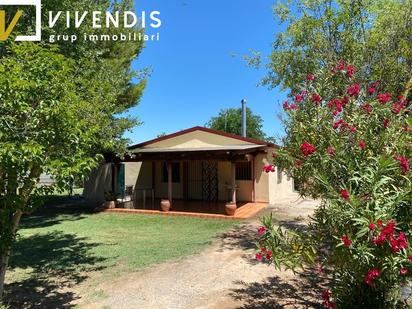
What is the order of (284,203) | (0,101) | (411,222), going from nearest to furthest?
(411,222) < (0,101) < (284,203)

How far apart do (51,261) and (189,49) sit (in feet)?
45.7

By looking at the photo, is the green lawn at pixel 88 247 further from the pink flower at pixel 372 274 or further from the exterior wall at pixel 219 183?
the exterior wall at pixel 219 183

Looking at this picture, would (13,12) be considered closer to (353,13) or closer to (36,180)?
(36,180)

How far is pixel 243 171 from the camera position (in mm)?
18219

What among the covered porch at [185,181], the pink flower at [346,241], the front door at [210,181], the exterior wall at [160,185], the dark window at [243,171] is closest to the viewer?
the pink flower at [346,241]

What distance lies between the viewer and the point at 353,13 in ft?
27.6

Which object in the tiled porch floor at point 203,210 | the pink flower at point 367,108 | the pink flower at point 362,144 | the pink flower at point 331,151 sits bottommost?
the tiled porch floor at point 203,210

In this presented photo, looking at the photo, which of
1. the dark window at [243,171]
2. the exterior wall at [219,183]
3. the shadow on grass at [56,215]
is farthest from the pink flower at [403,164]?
the dark window at [243,171]

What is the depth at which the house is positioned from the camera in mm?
16594

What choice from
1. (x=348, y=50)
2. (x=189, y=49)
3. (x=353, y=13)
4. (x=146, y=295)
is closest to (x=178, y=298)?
(x=146, y=295)

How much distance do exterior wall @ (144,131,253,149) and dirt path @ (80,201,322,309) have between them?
9.84 metres

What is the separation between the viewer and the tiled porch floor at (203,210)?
14.0m

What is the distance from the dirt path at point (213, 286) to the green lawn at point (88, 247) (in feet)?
2.28

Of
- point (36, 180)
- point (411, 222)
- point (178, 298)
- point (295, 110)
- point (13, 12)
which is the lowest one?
point (178, 298)
